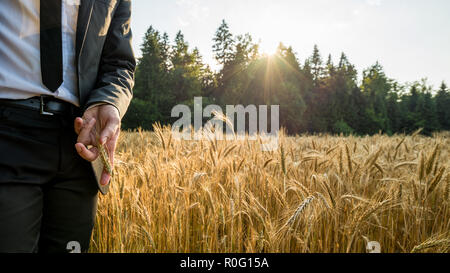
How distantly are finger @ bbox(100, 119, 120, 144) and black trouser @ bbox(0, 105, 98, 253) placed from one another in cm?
22

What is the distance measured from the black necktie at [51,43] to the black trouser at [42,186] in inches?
6.0

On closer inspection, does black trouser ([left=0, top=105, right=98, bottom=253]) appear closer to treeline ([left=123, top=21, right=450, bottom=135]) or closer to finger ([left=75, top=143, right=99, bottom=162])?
finger ([left=75, top=143, right=99, bottom=162])

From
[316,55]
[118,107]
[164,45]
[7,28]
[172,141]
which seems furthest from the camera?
[316,55]

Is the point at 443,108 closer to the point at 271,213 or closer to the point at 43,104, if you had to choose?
the point at 271,213

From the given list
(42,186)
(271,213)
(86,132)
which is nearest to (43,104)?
(86,132)

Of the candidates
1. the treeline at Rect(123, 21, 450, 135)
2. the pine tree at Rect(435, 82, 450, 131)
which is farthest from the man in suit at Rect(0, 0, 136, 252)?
the pine tree at Rect(435, 82, 450, 131)

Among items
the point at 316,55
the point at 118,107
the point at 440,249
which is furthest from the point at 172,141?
the point at 316,55

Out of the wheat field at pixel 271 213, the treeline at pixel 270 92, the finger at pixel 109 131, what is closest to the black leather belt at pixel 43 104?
the finger at pixel 109 131

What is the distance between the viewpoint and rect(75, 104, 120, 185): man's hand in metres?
0.92

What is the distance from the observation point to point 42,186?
1005 mm

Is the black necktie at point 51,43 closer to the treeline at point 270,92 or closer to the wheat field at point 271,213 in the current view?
the wheat field at point 271,213

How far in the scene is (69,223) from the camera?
106 cm
